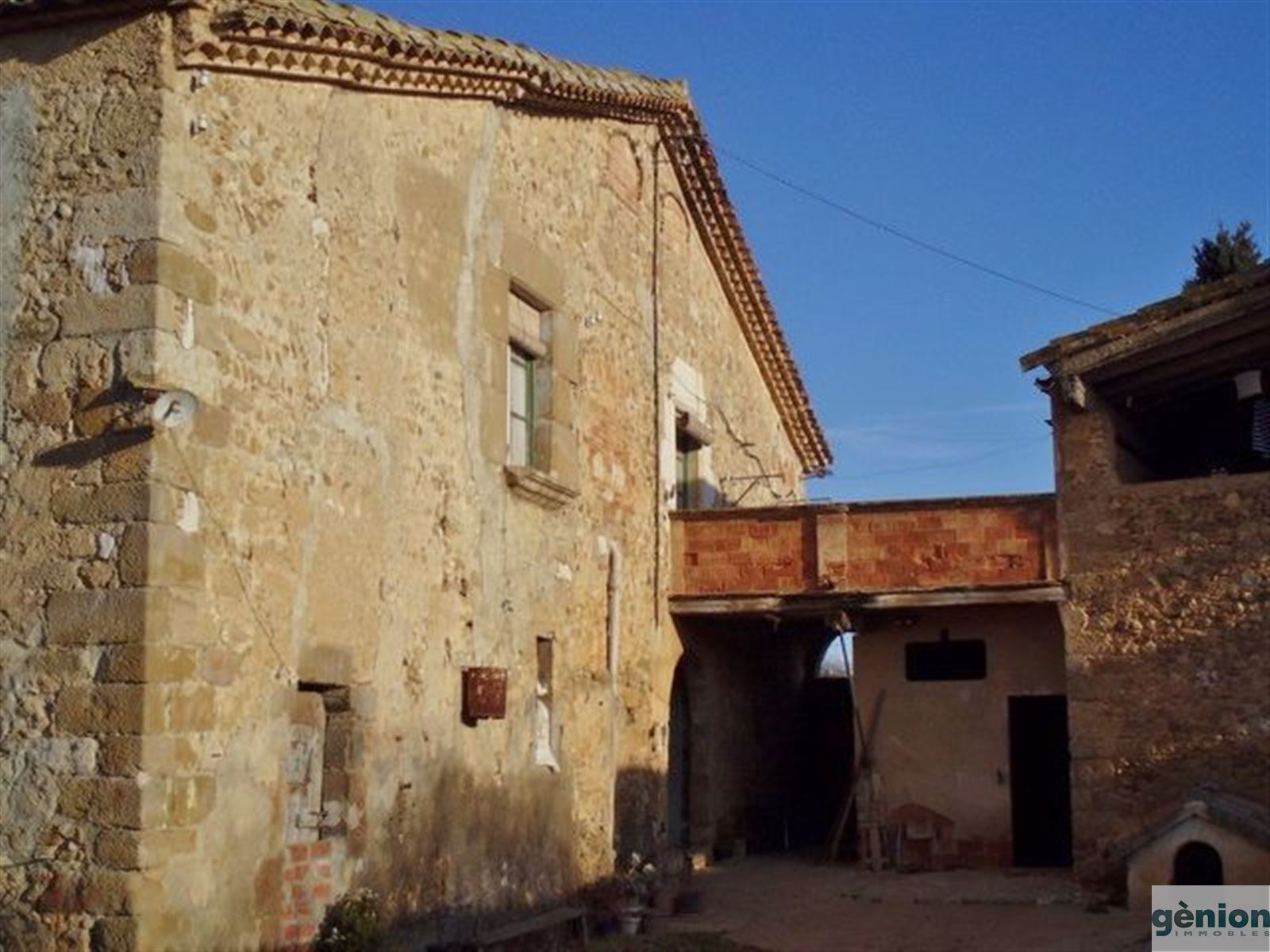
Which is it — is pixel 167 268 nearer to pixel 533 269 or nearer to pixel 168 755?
pixel 168 755

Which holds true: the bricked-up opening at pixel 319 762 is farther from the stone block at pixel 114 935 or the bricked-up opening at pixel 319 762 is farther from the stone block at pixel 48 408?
the stone block at pixel 48 408

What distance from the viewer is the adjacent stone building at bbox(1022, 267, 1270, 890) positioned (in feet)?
43.4

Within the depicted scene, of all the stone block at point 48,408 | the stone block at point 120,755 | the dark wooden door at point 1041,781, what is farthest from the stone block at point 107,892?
the dark wooden door at point 1041,781

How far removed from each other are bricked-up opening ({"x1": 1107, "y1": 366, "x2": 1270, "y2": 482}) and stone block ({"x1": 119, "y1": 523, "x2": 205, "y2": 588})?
29.7 feet

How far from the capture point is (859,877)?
15023 mm

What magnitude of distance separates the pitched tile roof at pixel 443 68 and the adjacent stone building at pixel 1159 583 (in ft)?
14.9

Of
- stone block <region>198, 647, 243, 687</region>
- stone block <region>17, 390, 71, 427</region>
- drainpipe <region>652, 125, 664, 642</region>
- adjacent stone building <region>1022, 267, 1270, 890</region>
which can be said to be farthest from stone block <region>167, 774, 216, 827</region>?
adjacent stone building <region>1022, 267, 1270, 890</region>

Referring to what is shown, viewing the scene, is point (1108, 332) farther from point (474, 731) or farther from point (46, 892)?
point (46, 892)

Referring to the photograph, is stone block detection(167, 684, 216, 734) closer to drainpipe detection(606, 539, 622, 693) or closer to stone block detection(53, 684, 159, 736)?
stone block detection(53, 684, 159, 736)

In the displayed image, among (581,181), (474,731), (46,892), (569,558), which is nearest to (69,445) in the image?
(46,892)

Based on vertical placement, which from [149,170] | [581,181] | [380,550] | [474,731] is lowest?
[474,731]

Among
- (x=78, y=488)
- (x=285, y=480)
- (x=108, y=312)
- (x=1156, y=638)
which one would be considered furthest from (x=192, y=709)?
(x=1156, y=638)

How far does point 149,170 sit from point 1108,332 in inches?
339

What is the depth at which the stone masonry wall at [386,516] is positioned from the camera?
840 cm
